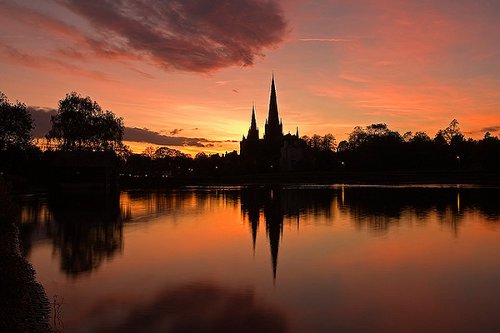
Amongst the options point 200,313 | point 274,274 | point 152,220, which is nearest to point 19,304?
point 200,313

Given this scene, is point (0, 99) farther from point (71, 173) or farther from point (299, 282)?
point (299, 282)

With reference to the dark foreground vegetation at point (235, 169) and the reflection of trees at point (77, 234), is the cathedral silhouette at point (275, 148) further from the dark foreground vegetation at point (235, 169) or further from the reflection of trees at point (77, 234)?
the reflection of trees at point (77, 234)

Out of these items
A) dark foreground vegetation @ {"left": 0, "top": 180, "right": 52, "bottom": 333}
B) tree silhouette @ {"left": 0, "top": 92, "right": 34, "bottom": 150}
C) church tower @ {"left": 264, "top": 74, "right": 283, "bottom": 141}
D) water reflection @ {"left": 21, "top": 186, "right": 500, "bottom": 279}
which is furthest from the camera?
church tower @ {"left": 264, "top": 74, "right": 283, "bottom": 141}

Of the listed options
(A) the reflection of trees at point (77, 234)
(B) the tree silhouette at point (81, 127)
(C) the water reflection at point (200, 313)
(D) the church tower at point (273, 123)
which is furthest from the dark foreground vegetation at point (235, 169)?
(D) the church tower at point (273, 123)

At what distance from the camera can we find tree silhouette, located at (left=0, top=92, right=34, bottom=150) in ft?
199

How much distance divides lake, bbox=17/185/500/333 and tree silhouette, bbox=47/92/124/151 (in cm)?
5370

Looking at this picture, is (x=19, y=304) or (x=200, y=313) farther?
(x=200, y=313)

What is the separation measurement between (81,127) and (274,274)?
229ft

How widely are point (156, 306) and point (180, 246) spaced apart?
8.01 m

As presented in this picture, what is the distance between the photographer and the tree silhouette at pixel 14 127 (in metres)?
60.6

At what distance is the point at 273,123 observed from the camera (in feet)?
648

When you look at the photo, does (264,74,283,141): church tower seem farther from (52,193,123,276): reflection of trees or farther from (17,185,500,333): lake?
Answer: (17,185,500,333): lake

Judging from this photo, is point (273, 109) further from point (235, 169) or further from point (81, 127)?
point (81, 127)

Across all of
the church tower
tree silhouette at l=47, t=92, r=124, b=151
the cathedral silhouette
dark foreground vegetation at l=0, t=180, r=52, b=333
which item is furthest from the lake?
the church tower
